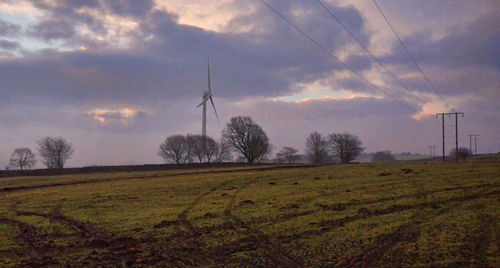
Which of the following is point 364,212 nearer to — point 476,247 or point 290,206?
point 290,206

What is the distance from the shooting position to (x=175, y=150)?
123 m

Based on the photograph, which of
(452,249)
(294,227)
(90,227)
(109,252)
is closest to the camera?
(452,249)

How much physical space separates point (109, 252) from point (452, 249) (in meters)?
10.2

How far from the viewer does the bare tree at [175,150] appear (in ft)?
403

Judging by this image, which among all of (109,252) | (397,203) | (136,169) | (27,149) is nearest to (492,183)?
(397,203)

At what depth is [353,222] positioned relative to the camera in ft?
41.2

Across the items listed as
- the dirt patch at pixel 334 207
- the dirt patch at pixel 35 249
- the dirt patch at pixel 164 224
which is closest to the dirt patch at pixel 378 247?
the dirt patch at pixel 334 207

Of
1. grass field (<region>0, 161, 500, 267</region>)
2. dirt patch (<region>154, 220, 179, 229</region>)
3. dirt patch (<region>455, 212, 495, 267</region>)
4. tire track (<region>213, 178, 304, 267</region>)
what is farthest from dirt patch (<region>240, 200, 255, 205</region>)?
dirt patch (<region>455, 212, 495, 267</region>)

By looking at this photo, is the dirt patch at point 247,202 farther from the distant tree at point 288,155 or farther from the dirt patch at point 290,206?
the distant tree at point 288,155

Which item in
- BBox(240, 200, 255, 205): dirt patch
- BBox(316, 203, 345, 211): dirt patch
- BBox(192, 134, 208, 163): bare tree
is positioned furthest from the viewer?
BBox(192, 134, 208, 163): bare tree

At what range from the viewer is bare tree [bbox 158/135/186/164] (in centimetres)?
12281

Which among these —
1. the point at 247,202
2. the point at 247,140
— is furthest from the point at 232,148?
the point at 247,202

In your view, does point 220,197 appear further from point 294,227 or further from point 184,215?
point 294,227

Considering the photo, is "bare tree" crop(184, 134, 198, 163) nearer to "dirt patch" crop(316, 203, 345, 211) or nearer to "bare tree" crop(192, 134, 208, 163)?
"bare tree" crop(192, 134, 208, 163)
